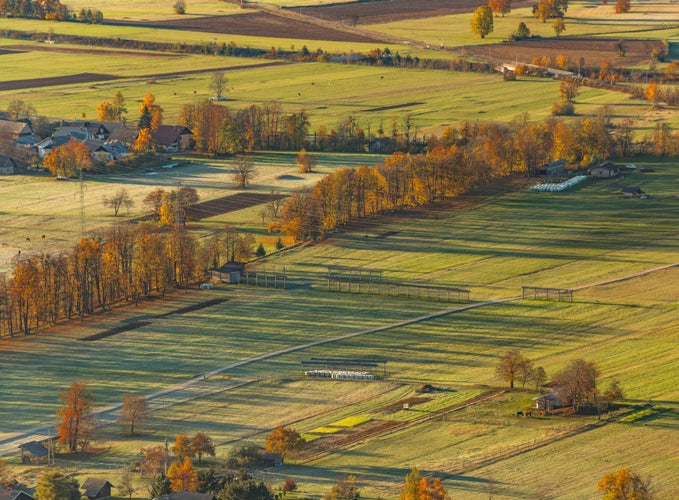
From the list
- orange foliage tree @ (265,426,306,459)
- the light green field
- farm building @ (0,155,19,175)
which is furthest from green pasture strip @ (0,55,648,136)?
orange foliage tree @ (265,426,306,459)

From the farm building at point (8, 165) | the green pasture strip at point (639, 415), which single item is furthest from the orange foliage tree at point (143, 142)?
the green pasture strip at point (639, 415)

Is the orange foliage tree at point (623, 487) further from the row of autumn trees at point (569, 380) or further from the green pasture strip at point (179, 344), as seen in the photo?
the green pasture strip at point (179, 344)

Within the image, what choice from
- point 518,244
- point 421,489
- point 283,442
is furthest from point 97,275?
point 421,489

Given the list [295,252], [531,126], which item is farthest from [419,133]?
[295,252]

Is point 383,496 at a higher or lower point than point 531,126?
lower

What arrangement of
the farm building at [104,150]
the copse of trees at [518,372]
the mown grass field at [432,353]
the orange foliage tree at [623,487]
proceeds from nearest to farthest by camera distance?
1. the orange foliage tree at [623,487]
2. the mown grass field at [432,353]
3. the copse of trees at [518,372]
4. the farm building at [104,150]

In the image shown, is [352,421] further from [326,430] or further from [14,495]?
[14,495]

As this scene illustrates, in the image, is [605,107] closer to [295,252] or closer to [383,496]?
[295,252]
